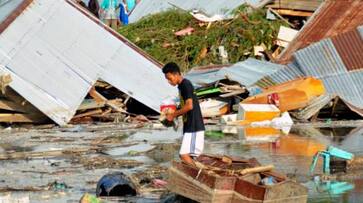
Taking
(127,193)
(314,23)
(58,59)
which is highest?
(314,23)

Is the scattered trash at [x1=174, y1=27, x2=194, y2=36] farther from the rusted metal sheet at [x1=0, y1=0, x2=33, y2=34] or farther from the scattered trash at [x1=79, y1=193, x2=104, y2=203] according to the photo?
the scattered trash at [x1=79, y1=193, x2=104, y2=203]

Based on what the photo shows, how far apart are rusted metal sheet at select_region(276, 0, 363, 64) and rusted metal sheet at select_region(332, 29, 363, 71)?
156 cm

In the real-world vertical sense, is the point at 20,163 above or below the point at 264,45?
below

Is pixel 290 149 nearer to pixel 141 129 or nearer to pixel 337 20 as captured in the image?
pixel 141 129

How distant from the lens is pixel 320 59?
19.1 metres

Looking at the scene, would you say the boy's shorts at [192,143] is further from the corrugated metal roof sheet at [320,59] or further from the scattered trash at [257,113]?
the corrugated metal roof sheet at [320,59]

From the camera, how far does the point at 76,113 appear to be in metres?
17.9

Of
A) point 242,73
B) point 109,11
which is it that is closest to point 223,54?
point 242,73

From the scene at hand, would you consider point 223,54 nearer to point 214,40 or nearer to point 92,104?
point 214,40

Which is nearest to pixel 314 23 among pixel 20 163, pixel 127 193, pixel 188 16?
pixel 188 16

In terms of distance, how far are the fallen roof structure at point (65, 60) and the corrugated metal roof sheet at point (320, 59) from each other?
3.00 metres

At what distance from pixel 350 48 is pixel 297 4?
4743 mm

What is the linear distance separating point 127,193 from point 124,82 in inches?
313

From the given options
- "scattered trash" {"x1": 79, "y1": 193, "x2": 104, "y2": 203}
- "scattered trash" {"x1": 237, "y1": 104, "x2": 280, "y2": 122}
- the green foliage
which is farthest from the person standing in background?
"scattered trash" {"x1": 79, "y1": 193, "x2": 104, "y2": 203}
